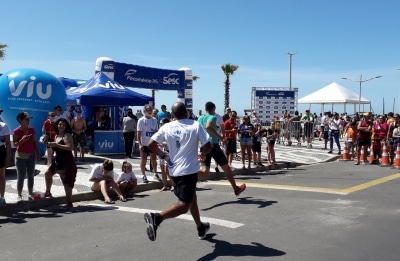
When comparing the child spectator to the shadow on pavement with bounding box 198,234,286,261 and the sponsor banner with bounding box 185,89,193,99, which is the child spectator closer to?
the shadow on pavement with bounding box 198,234,286,261

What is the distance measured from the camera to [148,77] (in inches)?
939

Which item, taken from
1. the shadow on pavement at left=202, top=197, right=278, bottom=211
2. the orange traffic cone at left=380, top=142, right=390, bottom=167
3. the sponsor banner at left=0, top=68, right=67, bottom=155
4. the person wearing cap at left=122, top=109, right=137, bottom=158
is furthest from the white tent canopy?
the shadow on pavement at left=202, top=197, right=278, bottom=211

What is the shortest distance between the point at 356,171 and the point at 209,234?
8.39m

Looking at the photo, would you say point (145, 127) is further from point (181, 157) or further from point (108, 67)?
point (108, 67)

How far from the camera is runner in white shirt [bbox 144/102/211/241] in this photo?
17.2 ft

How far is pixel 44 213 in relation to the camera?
7613 millimetres

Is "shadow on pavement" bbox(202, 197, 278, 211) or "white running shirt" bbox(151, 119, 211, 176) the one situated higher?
"white running shirt" bbox(151, 119, 211, 176)

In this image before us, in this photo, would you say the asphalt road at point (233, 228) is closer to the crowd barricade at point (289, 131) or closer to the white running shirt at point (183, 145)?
the white running shirt at point (183, 145)

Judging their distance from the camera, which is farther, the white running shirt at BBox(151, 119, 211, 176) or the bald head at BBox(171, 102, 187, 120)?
the bald head at BBox(171, 102, 187, 120)

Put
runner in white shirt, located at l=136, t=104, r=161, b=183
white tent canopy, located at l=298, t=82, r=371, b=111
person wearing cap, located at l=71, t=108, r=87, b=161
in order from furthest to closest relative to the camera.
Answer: white tent canopy, located at l=298, t=82, r=371, b=111 → person wearing cap, located at l=71, t=108, r=87, b=161 → runner in white shirt, located at l=136, t=104, r=161, b=183

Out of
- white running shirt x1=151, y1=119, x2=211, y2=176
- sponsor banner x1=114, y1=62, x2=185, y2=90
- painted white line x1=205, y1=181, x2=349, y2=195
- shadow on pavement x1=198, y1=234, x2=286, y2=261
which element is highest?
sponsor banner x1=114, y1=62, x2=185, y2=90

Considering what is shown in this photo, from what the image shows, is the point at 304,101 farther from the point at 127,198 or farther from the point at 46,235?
the point at 46,235

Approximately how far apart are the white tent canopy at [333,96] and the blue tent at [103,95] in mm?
18625

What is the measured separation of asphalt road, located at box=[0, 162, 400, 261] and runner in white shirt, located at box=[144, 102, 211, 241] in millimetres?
475
